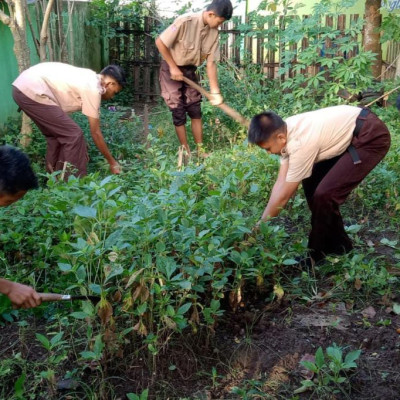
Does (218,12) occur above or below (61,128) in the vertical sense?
above

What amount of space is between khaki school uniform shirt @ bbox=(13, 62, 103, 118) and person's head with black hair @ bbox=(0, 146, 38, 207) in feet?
8.46

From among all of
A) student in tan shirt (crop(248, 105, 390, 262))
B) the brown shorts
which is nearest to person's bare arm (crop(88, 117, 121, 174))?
the brown shorts

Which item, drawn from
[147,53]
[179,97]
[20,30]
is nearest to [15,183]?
[20,30]

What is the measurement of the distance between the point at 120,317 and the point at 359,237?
2.19m

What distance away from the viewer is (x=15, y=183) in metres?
2.49

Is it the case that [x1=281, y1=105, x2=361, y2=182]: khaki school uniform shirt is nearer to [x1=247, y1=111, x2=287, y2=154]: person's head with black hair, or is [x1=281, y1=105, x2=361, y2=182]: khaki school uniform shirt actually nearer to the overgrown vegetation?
[x1=247, y1=111, x2=287, y2=154]: person's head with black hair

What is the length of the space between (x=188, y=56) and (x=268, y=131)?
316 centimetres

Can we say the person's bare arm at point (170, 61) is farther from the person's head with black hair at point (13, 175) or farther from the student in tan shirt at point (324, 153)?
the person's head with black hair at point (13, 175)

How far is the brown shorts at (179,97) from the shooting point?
20.9 ft

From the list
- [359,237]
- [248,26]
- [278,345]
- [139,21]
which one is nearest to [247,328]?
[278,345]

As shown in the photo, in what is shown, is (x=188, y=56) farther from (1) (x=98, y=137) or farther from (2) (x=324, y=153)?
(2) (x=324, y=153)

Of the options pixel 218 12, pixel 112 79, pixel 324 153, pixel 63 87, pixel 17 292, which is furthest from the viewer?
pixel 218 12

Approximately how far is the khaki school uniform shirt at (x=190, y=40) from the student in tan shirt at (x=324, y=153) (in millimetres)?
2847

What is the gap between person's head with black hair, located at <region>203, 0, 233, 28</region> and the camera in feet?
19.2
